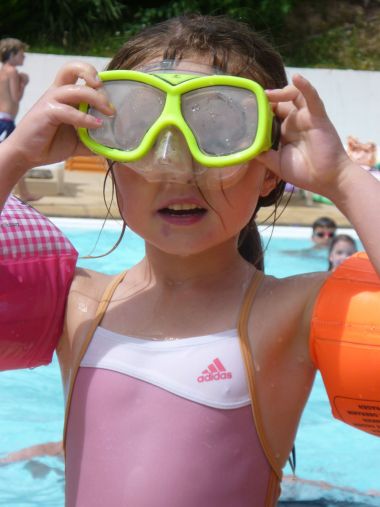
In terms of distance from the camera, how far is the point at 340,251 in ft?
23.6

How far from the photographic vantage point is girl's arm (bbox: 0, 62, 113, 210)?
81.3 inches

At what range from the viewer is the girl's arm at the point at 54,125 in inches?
81.3

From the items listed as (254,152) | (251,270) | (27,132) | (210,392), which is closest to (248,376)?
(210,392)

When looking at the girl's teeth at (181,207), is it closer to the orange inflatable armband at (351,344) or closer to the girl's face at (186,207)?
the girl's face at (186,207)

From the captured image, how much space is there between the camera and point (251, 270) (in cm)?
238

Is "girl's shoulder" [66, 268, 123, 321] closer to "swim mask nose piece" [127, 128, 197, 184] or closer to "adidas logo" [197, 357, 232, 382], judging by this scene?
"adidas logo" [197, 357, 232, 382]

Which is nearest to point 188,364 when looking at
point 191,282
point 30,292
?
point 191,282

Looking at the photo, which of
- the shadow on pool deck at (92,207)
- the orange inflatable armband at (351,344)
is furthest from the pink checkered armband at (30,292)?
the shadow on pool deck at (92,207)

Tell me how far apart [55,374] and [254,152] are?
4.02 metres

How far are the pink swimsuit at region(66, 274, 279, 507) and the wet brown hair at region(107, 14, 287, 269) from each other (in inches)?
20.6

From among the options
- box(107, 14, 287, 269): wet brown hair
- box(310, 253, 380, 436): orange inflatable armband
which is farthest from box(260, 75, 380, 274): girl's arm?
box(107, 14, 287, 269): wet brown hair

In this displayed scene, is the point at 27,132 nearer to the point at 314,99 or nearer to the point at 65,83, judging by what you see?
the point at 65,83

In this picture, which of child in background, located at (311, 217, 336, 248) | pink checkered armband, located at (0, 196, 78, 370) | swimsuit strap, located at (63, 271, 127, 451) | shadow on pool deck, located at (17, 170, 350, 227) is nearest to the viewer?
swimsuit strap, located at (63, 271, 127, 451)

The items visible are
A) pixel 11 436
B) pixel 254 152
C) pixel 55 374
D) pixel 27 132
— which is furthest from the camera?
pixel 55 374
